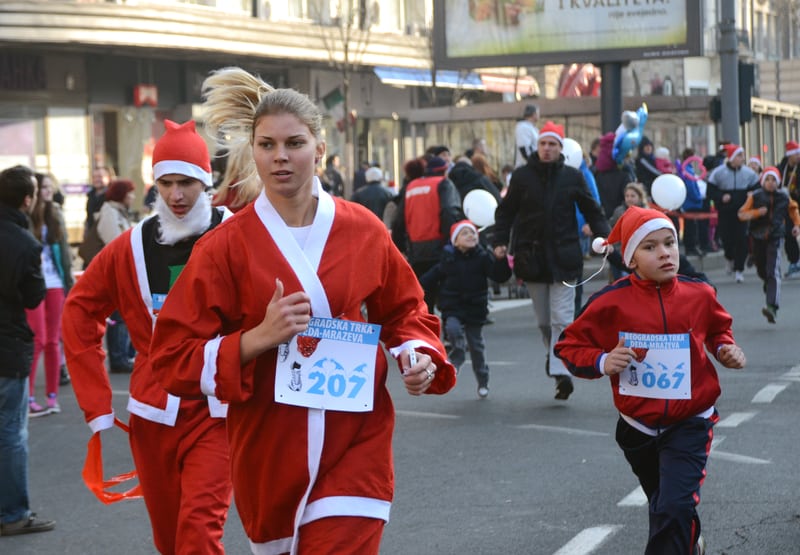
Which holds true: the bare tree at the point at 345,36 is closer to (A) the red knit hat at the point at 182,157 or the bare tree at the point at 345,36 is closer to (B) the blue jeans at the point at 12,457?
(B) the blue jeans at the point at 12,457

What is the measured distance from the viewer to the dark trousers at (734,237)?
69.3ft

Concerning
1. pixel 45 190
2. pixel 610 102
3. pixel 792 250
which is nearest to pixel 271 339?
pixel 45 190

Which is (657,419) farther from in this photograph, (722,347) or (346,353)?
(346,353)

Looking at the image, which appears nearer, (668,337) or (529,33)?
(668,337)

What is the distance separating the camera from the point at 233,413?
4148 mm

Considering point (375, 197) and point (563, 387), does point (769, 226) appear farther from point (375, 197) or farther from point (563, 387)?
point (563, 387)

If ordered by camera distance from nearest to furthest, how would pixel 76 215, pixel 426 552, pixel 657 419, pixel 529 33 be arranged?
pixel 657 419, pixel 426 552, pixel 529 33, pixel 76 215

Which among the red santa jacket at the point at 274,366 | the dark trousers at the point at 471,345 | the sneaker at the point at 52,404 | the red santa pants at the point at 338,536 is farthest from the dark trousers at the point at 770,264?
the red santa pants at the point at 338,536

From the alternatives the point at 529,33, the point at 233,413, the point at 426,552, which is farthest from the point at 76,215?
the point at 233,413

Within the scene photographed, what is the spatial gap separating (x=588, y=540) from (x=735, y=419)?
3.50 meters

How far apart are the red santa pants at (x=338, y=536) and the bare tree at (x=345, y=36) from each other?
30.7m

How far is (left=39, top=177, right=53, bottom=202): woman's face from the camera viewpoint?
12432 mm

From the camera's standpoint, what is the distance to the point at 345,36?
36.7 meters

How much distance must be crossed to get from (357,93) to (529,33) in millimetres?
12481
